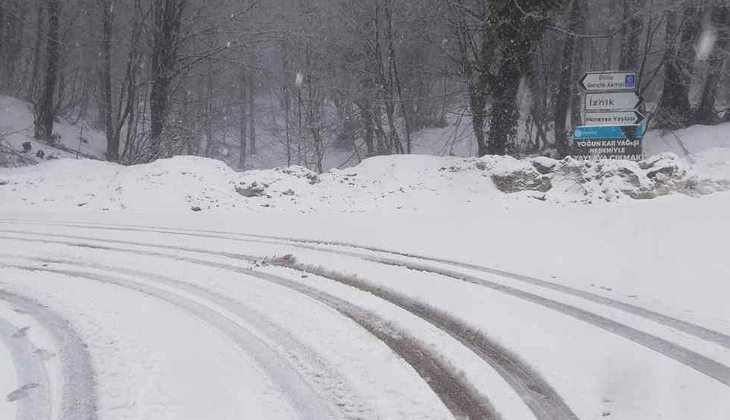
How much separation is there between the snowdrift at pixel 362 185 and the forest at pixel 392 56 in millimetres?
2113

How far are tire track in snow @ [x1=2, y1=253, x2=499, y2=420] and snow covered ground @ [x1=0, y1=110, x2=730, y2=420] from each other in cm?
2

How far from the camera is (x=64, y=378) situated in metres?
3.86

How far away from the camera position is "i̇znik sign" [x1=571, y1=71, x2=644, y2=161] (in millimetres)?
12188

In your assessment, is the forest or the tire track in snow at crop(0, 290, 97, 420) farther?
the forest

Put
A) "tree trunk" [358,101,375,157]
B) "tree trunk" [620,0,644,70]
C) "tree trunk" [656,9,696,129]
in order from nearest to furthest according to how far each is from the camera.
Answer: "tree trunk" [656,9,696,129] < "tree trunk" [620,0,644,70] < "tree trunk" [358,101,375,157]

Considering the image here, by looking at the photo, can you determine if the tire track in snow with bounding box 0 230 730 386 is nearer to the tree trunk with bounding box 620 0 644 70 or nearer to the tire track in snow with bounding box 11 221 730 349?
the tire track in snow with bounding box 11 221 730 349

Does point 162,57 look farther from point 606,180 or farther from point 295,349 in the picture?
point 295,349

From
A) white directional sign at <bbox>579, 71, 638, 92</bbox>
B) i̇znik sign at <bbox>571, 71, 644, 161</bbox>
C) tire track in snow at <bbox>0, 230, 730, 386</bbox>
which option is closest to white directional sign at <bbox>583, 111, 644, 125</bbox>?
i̇znik sign at <bbox>571, 71, 644, 161</bbox>

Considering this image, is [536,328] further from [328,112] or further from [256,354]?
[328,112]

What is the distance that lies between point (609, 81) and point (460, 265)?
24.5ft

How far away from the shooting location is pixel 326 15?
77.9ft

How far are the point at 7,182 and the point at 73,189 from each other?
2311 millimetres

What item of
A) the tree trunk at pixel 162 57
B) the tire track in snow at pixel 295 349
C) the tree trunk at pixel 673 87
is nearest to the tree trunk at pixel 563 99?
the tree trunk at pixel 673 87

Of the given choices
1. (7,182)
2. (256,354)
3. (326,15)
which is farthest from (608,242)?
(326,15)
